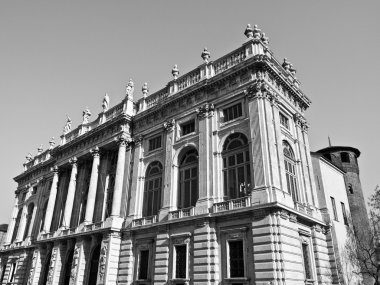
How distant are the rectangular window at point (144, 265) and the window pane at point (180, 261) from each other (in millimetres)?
3341

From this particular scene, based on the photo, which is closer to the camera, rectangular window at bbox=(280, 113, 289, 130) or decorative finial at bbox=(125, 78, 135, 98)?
rectangular window at bbox=(280, 113, 289, 130)

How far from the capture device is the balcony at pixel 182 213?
23.0 m

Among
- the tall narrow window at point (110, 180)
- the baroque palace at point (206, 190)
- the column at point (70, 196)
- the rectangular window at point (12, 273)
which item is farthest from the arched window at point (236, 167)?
the rectangular window at point (12, 273)

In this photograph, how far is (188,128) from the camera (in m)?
27.3

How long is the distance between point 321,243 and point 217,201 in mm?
8185

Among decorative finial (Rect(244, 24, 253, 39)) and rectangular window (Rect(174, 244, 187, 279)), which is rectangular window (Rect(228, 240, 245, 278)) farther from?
decorative finial (Rect(244, 24, 253, 39))

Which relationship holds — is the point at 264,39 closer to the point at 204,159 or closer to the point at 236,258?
the point at 204,159

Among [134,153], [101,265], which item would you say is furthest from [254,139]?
[101,265]

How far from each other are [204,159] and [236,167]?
253 centimetres

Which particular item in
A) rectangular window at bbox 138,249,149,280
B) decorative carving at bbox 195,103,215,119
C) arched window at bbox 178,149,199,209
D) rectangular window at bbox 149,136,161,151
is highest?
decorative carving at bbox 195,103,215,119

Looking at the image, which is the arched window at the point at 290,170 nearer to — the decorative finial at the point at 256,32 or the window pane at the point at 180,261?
the decorative finial at the point at 256,32

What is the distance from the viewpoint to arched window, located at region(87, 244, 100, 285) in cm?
2808

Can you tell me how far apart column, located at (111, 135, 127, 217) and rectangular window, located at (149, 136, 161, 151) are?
2.74m

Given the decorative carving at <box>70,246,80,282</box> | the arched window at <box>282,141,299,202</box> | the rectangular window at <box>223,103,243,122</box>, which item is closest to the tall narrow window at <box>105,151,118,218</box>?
the decorative carving at <box>70,246,80,282</box>
